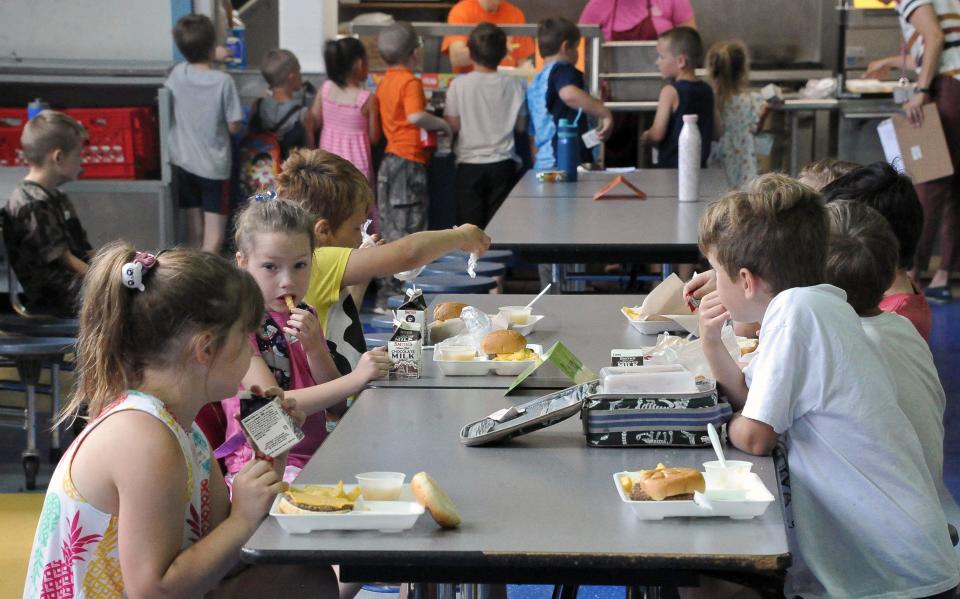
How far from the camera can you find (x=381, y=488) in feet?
5.90

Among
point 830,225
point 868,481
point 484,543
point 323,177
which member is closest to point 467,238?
point 323,177

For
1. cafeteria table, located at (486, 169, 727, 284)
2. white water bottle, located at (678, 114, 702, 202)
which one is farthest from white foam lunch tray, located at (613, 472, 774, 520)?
white water bottle, located at (678, 114, 702, 202)

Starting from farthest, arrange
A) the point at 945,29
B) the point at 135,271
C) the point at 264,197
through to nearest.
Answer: the point at 945,29, the point at 264,197, the point at 135,271

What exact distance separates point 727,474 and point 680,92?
528cm

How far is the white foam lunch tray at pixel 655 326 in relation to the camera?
3.08 m

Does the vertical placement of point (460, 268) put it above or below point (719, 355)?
below

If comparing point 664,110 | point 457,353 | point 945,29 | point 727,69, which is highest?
point 945,29

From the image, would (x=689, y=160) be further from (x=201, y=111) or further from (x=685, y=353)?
(x=201, y=111)

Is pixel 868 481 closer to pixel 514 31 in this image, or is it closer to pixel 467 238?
pixel 467 238

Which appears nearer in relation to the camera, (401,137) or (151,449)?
(151,449)

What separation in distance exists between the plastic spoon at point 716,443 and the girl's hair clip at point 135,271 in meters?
0.98

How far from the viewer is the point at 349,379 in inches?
104

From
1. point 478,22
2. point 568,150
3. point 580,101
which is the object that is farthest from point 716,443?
point 478,22

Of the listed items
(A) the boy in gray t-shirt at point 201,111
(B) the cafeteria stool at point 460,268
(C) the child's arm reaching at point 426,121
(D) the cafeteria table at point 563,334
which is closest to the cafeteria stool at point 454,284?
(B) the cafeteria stool at point 460,268
